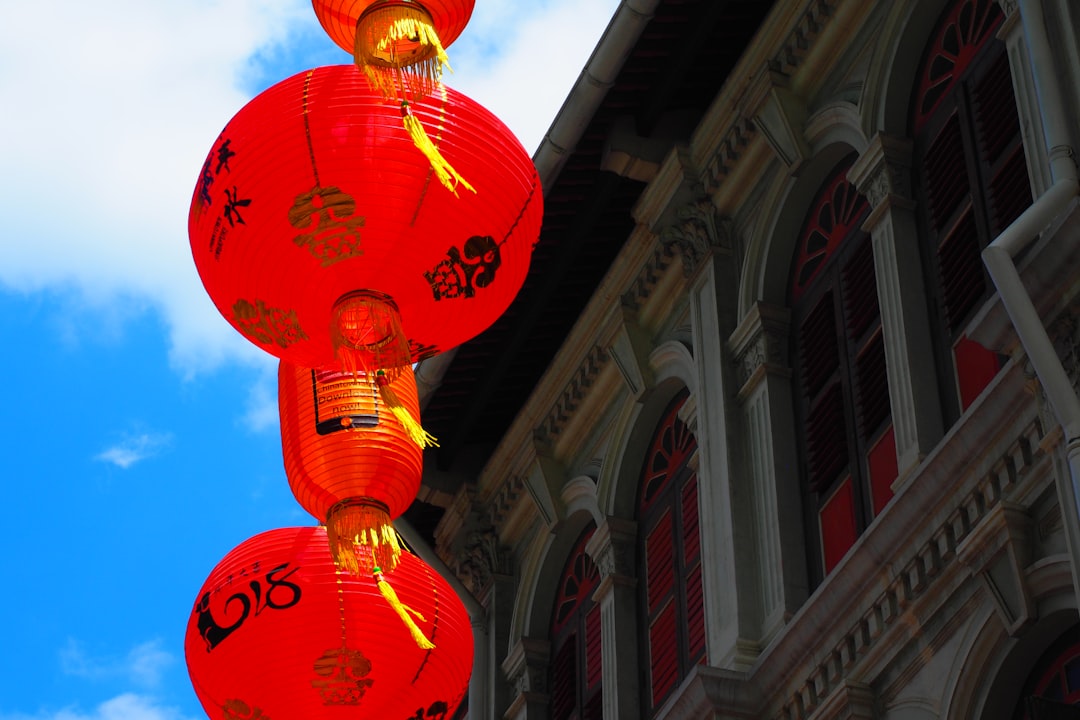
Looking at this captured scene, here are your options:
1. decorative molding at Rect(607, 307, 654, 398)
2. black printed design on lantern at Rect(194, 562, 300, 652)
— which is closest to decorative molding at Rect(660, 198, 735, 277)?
decorative molding at Rect(607, 307, 654, 398)

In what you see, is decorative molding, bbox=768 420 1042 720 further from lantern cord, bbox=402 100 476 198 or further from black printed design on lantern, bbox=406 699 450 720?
lantern cord, bbox=402 100 476 198

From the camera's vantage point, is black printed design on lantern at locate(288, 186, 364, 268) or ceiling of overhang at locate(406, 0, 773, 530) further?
ceiling of overhang at locate(406, 0, 773, 530)

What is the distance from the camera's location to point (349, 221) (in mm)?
8516

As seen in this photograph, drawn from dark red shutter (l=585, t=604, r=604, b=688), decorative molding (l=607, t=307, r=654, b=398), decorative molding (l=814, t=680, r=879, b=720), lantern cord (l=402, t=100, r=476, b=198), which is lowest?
decorative molding (l=814, t=680, r=879, b=720)

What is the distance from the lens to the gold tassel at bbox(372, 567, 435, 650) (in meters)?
9.54

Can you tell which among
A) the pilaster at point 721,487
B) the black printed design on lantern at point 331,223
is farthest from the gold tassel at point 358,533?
the pilaster at point 721,487

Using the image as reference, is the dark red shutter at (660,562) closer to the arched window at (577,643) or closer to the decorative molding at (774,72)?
the arched window at (577,643)

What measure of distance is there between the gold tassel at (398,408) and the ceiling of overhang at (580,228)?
19.0 ft

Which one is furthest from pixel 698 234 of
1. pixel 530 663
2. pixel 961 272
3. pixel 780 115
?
pixel 530 663

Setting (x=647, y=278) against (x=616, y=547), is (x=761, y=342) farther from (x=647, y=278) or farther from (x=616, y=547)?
(x=616, y=547)

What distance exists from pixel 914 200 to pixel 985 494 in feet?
8.92

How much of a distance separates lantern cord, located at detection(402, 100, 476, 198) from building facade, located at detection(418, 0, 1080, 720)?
2307mm

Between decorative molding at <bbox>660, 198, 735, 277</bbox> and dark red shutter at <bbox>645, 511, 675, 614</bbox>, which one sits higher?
decorative molding at <bbox>660, 198, 735, 277</bbox>

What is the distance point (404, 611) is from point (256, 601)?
1.03 m
